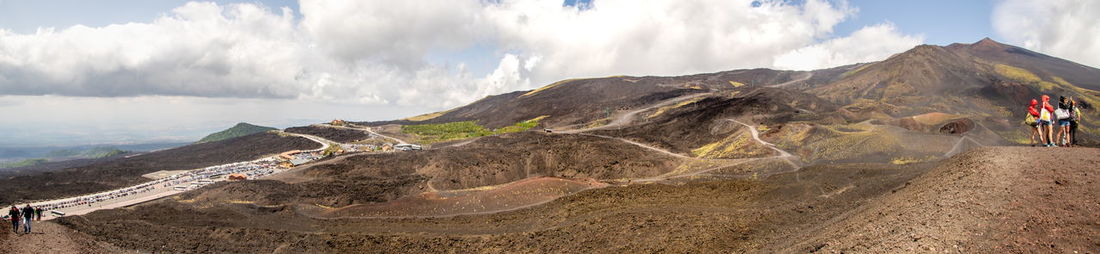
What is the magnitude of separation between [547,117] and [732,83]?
56.2 metres

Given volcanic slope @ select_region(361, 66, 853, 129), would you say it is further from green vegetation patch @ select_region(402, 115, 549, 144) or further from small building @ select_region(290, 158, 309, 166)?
small building @ select_region(290, 158, 309, 166)

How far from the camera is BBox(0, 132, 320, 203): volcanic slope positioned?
141 feet

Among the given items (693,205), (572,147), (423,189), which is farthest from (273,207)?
(572,147)

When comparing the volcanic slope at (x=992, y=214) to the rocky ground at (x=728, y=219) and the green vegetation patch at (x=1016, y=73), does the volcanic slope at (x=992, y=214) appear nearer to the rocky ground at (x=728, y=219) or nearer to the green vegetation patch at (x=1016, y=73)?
the rocky ground at (x=728, y=219)

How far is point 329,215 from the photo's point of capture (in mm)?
30453

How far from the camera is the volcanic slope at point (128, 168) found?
141 feet

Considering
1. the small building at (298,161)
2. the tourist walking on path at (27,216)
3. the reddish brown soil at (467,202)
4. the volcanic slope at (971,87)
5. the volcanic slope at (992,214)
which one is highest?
the volcanic slope at (971,87)

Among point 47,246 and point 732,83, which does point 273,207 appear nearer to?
point 47,246

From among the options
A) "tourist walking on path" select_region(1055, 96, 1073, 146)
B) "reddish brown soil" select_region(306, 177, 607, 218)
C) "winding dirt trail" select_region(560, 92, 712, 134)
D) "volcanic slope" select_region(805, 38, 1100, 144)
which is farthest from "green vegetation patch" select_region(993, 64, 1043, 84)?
"reddish brown soil" select_region(306, 177, 607, 218)

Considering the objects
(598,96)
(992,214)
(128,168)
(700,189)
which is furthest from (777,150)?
(128,168)

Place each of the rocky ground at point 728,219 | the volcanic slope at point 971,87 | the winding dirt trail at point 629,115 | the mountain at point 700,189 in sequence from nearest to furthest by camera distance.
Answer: the rocky ground at point 728,219, the mountain at point 700,189, the volcanic slope at point 971,87, the winding dirt trail at point 629,115

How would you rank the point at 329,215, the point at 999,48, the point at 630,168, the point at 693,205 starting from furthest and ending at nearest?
the point at 999,48
the point at 630,168
the point at 329,215
the point at 693,205

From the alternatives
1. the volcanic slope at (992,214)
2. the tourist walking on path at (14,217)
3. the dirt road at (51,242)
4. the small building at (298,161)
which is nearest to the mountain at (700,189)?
the volcanic slope at (992,214)

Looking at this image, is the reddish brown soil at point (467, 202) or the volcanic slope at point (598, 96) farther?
the volcanic slope at point (598, 96)
